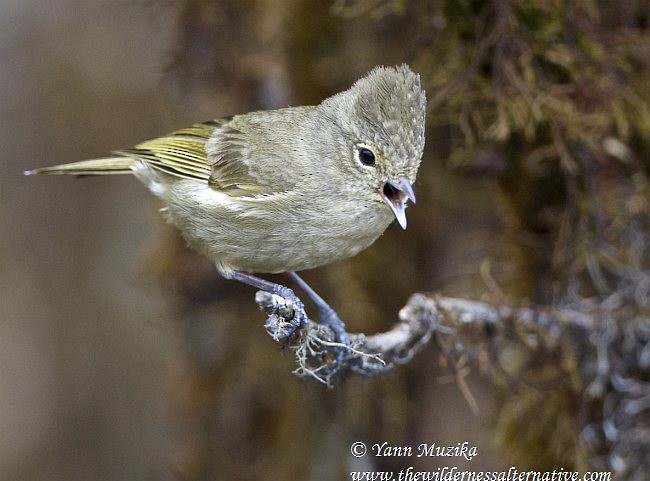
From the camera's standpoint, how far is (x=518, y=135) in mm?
4285

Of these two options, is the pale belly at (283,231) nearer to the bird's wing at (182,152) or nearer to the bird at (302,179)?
the bird at (302,179)

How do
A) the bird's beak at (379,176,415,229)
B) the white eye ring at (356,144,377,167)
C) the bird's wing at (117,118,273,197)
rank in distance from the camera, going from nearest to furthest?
the bird's beak at (379,176,415,229)
the white eye ring at (356,144,377,167)
the bird's wing at (117,118,273,197)

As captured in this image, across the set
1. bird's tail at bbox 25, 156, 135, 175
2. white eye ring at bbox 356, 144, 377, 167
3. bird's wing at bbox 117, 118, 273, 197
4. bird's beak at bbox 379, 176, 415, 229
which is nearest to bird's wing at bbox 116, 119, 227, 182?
bird's wing at bbox 117, 118, 273, 197

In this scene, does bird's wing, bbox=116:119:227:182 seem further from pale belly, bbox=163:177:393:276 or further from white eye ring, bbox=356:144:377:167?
white eye ring, bbox=356:144:377:167

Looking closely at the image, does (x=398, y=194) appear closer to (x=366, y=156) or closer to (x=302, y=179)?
(x=366, y=156)

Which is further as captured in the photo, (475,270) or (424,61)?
(475,270)

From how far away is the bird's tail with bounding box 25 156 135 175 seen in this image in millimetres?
4435

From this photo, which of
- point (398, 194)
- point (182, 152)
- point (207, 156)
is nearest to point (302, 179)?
point (398, 194)

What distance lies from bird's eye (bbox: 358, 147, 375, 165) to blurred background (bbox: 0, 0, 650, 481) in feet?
2.23

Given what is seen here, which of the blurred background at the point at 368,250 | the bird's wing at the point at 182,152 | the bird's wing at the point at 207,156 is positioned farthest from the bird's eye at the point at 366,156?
the bird's wing at the point at 182,152

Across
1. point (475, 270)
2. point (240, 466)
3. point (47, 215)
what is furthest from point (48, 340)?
point (475, 270)

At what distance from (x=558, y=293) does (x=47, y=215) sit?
200 inches

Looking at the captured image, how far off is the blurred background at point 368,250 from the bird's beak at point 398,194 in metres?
0.67

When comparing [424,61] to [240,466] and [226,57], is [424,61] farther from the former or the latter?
[240,466]
